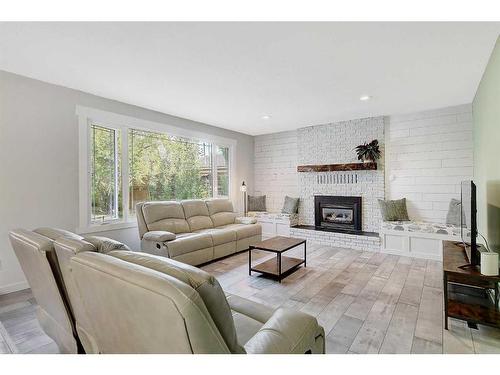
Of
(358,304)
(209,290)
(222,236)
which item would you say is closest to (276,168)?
(222,236)

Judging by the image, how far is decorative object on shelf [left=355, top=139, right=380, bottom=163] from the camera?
5.03m

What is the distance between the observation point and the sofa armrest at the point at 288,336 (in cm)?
111

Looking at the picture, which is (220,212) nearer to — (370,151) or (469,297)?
(370,151)

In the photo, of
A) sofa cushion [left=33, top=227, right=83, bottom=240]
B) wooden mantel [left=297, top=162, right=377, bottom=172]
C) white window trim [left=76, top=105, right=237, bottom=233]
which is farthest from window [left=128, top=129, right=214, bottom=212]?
sofa cushion [left=33, top=227, right=83, bottom=240]

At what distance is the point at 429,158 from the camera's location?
15.1 ft

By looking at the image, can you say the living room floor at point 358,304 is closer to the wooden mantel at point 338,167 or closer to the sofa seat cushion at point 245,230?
the sofa seat cushion at point 245,230

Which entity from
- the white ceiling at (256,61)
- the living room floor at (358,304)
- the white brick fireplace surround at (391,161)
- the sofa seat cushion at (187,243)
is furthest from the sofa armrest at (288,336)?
the white brick fireplace surround at (391,161)

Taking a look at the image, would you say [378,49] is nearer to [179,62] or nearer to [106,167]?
[179,62]

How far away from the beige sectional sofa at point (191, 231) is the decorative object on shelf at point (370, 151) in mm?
2527

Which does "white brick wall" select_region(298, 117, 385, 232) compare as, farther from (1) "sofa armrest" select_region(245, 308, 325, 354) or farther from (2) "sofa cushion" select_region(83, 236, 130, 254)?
(2) "sofa cushion" select_region(83, 236, 130, 254)

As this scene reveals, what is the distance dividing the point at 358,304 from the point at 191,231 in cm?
275

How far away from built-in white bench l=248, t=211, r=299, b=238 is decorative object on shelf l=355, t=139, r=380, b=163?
6.49 ft

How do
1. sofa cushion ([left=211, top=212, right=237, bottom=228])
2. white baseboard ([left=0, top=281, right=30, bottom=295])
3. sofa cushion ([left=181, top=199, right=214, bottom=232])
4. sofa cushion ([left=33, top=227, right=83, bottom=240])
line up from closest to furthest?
sofa cushion ([left=33, top=227, right=83, bottom=240]) < white baseboard ([left=0, top=281, right=30, bottom=295]) < sofa cushion ([left=181, top=199, right=214, bottom=232]) < sofa cushion ([left=211, top=212, right=237, bottom=228])

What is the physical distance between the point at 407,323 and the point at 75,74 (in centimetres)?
425
